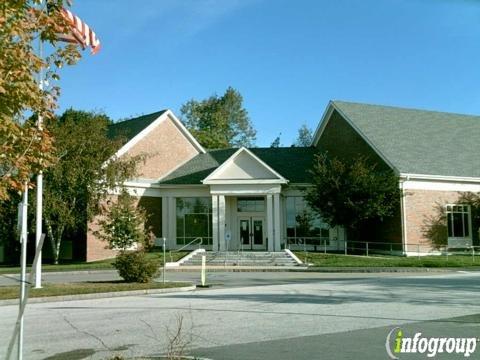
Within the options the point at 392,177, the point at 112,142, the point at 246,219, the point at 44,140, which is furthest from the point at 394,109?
the point at 44,140

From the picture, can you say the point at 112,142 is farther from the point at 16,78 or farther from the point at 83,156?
the point at 16,78

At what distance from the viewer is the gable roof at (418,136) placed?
3584 cm

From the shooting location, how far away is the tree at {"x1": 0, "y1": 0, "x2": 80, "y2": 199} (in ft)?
20.9

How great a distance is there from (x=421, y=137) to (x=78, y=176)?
22555mm

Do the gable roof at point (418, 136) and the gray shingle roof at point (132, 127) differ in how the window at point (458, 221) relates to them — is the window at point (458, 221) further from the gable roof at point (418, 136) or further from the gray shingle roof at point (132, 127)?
the gray shingle roof at point (132, 127)

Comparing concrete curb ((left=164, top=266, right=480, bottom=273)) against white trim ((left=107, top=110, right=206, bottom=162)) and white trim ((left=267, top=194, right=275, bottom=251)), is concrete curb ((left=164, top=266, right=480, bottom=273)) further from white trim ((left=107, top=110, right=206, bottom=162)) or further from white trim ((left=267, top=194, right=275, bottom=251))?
white trim ((left=107, top=110, right=206, bottom=162))

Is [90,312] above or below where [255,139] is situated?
below

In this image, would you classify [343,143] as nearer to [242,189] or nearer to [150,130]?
[242,189]

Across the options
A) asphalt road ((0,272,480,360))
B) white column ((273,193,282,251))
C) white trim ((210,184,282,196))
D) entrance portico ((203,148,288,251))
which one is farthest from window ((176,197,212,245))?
asphalt road ((0,272,480,360))

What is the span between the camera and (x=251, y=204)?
38250mm

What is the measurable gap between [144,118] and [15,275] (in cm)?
1869

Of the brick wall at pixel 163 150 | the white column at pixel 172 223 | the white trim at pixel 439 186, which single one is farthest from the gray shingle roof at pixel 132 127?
the white trim at pixel 439 186

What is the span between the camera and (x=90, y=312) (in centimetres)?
1327

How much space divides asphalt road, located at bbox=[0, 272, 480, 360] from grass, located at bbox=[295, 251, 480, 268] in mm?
11678
